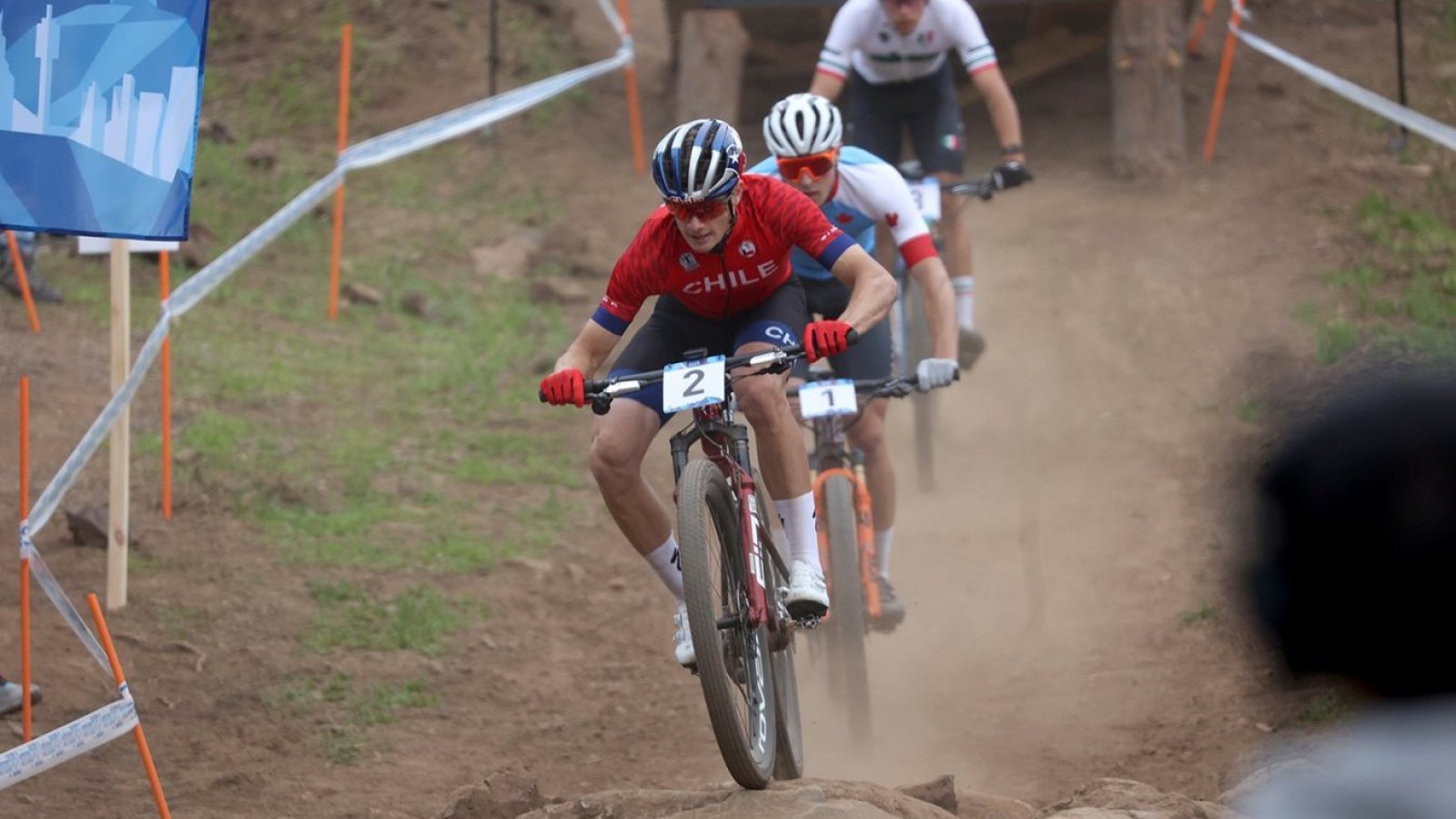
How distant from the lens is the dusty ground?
634 cm

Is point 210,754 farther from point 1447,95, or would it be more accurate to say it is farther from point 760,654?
point 1447,95

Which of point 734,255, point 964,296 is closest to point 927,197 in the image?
point 964,296

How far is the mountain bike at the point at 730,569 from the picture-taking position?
4898mm

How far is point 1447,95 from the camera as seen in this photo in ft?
43.7

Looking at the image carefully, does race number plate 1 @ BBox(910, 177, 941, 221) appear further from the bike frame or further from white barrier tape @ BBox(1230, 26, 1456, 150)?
white barrier tape @ BBox(1230, 26, 1456, 150)

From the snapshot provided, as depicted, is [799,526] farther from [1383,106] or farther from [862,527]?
[1383,106]

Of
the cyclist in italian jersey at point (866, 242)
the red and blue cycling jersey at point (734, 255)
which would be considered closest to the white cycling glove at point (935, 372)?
the cyclist in italian jersey at point (866, 242)

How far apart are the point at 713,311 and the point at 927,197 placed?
311 centimetres

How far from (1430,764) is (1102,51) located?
13801mm

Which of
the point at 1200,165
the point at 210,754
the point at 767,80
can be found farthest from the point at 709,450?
the point at 767,80

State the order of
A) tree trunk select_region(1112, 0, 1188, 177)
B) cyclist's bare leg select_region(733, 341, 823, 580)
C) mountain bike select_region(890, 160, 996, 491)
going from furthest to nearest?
tree trunk select_region(1112, 0, 1188, 177) < mountain bike select_region(890, 160, 996, 491) < cyclist's bare leg select_region(733, 341, 823, 580)

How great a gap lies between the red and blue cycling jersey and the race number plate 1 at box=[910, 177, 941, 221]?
296 centimetres

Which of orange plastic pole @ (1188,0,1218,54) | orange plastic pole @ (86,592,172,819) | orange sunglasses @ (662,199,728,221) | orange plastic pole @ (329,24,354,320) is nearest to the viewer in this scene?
orange plastic pole @ (86,592,172,819)

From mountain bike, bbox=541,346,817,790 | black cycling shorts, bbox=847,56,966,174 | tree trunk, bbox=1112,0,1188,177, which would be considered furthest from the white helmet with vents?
tree trunk, bbox=1112,0,1188,177
